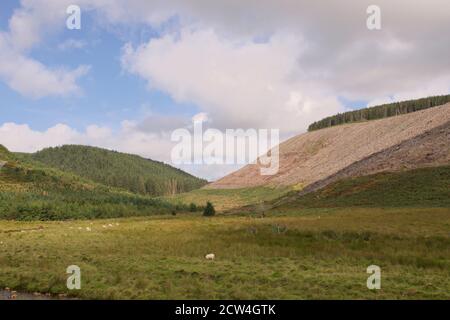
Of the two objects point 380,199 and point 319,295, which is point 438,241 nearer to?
point 319,295

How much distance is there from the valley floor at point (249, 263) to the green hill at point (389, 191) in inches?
1197

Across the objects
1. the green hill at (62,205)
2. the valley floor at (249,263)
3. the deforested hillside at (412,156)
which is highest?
the deforested hillside at (412,156)

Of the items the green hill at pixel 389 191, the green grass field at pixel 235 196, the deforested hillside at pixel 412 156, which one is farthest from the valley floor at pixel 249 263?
the green grass field at pixel 235 196

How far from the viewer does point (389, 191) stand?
78562 millimetres

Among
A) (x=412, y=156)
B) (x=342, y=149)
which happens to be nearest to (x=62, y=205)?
(x=412, y=156)

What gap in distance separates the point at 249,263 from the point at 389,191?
61672 mm

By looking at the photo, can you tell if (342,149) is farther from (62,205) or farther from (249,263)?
(249,263)

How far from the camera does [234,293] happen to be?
17.8 metres

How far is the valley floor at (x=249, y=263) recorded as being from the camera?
18.4 meters

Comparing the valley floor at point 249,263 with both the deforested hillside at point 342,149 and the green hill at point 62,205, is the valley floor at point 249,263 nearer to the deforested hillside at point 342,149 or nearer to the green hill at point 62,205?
the green hill at point 62,205

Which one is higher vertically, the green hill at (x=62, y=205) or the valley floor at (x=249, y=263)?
the green hill at (x=62, y=205)
